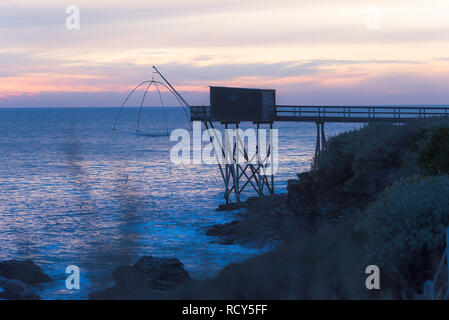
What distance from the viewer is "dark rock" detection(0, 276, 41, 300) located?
18.5 m

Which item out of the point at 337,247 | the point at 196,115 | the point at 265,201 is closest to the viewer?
the point at 337,247

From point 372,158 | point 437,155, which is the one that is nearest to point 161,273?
point 437,155

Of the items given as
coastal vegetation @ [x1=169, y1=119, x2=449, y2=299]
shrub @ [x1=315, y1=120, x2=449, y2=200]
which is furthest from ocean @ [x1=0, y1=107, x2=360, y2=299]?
shrub @ [x1=315, y1=120, x2=449, y2=200]

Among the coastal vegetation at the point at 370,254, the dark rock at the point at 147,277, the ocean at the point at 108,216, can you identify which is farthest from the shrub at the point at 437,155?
the dark rock at the point at 147,277

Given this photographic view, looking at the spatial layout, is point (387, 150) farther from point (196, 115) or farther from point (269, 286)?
point (196, 115)

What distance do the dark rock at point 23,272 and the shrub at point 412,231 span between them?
14.7 m

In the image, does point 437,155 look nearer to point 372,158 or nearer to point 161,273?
point 372,158

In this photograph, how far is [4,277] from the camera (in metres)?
20.7

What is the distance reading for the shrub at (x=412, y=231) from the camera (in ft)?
39.2

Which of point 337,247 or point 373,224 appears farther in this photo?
point 337,247

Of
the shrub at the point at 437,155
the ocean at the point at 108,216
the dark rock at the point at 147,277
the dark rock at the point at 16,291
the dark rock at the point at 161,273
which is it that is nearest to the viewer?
the shrub at the point at 437,155

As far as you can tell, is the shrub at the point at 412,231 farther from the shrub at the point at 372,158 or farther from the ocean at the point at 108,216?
the shrub at the point at 372,158

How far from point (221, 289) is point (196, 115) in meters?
25.5
